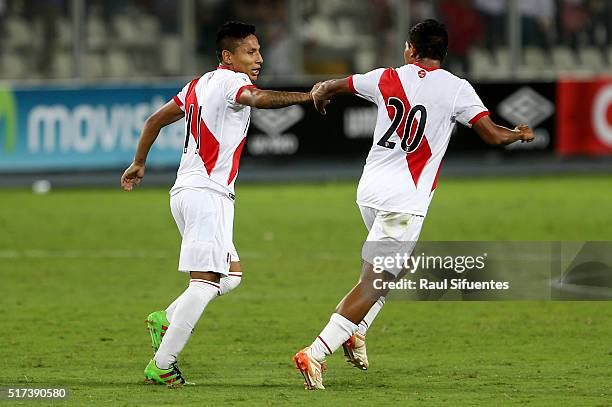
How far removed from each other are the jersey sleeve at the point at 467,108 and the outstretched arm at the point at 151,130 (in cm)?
161

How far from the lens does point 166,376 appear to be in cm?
730

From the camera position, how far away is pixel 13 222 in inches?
655

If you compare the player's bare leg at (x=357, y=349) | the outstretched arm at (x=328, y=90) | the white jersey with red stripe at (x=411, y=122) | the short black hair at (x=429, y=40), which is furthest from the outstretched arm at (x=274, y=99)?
the player's bare leg at (x=357, y=349)

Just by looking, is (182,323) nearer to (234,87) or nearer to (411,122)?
(234,87)

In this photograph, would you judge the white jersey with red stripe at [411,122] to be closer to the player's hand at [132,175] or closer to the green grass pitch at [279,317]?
the green grass pitch at [279,317]

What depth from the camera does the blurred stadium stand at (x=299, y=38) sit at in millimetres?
23031

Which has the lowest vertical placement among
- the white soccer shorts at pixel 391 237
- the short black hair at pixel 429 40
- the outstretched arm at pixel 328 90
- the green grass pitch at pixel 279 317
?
the green grass pitch at pixel 279 317

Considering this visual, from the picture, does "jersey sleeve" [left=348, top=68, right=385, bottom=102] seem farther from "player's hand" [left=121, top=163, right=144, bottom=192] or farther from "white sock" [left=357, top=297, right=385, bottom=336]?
"player's hand" [left=121, top=163, right=144, bottom=192]

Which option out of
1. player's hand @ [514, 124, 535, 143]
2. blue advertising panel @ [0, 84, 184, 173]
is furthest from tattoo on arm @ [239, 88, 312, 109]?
blue advertising panel @ [0, 84, 184, 173]

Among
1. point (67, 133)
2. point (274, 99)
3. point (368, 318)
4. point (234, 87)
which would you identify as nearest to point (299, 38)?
point (67, 133)

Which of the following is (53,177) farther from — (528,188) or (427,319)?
(427,319)

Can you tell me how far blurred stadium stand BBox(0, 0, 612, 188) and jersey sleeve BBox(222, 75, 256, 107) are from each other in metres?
14.7

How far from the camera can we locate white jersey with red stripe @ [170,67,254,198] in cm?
743

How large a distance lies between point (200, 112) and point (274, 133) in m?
14.0
